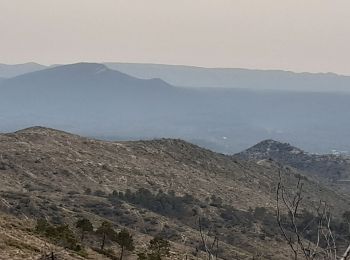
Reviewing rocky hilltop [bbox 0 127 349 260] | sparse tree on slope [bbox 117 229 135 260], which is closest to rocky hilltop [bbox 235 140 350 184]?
rocky hilltop [bbox 0 127 349 260]

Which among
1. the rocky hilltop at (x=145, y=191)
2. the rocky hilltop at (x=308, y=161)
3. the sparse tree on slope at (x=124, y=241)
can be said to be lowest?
the rocky hilltop at (x=308, y=161)

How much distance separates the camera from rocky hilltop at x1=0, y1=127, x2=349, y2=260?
182ft

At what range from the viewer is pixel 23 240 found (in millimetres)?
25984

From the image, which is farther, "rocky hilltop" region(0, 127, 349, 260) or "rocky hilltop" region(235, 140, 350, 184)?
"rocky hilltop" region(235, 140, 350, 184)

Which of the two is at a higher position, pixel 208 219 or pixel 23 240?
pixel 23 240

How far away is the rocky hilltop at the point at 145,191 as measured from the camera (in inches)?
2179

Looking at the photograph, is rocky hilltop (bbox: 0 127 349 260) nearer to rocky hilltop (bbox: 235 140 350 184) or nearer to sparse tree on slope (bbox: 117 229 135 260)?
sparse tree on slope (bbox: 117 229 135 260)

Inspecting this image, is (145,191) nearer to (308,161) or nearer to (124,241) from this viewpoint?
(124,241)

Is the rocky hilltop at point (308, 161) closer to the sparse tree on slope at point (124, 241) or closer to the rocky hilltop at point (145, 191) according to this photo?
the rocky hilltop at point (145, 191)

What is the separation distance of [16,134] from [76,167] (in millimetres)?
16977

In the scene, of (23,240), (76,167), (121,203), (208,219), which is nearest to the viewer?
(23,240)

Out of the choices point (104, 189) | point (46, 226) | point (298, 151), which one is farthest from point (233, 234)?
point (298, 151)

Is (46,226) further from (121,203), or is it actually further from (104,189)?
(104,189)

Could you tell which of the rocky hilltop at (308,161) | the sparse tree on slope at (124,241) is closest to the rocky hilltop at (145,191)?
the sparse tree on slope at (124,241)
